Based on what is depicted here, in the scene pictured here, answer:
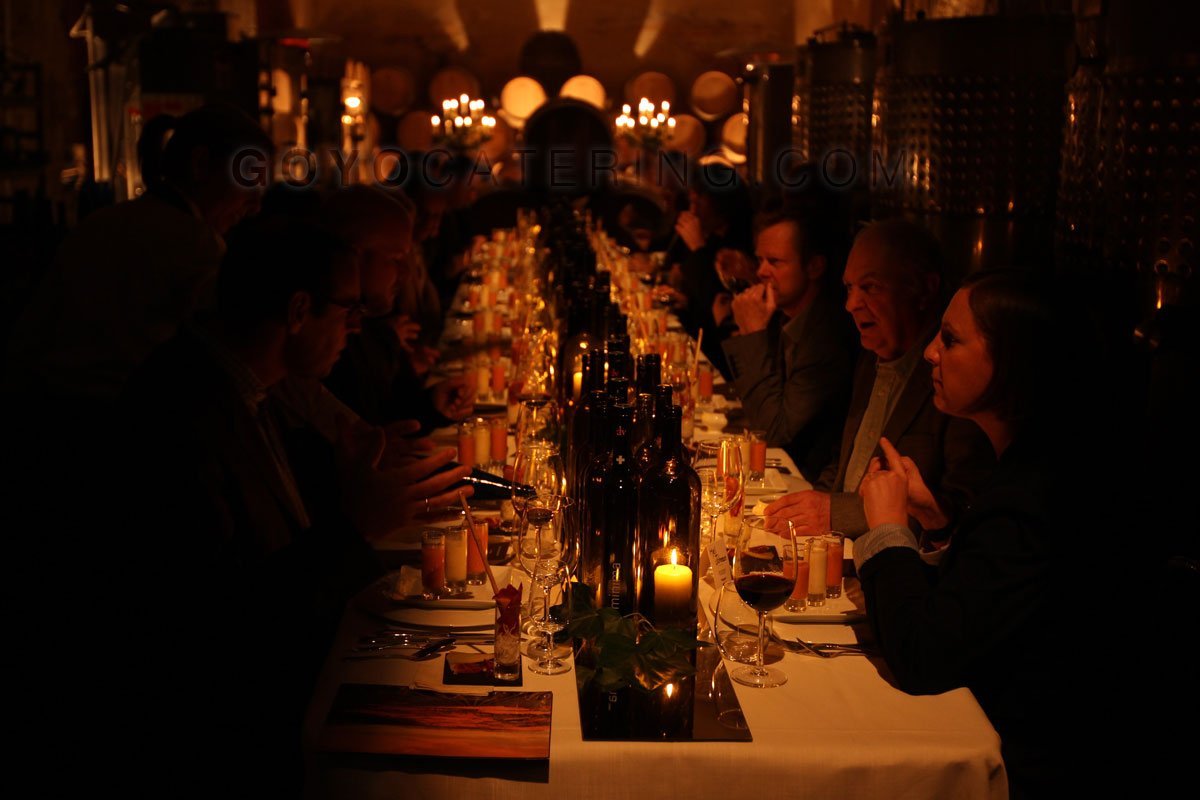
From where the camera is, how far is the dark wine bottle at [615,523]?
1991 millimetres

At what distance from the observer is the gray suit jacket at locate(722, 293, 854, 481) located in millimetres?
3889

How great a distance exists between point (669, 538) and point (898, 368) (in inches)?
50.4

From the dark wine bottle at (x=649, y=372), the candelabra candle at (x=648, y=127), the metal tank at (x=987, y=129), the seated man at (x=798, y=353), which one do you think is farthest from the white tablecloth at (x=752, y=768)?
the candelabra candle at (x=648, y=127)

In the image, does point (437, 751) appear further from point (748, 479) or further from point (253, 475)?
point (748, 479)

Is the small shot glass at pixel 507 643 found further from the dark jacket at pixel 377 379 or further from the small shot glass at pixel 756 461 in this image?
the dark jacket at pixel 377 379

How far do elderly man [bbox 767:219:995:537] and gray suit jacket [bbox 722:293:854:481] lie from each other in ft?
1.44

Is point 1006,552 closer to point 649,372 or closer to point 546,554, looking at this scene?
point 546,554

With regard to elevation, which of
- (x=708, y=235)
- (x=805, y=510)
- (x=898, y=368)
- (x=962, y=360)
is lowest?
(x=805, y=510)

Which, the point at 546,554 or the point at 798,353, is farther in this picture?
the point at 798,353

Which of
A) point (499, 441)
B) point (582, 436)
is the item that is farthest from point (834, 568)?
point (499, 441)

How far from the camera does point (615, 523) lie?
2.02m

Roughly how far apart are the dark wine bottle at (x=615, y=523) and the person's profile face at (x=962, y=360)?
1.83 ft

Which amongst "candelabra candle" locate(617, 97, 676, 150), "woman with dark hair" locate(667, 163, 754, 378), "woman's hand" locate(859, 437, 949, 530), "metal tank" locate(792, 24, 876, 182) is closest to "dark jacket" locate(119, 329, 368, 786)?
"woman's hand" locate(859, 437, 949, 530)

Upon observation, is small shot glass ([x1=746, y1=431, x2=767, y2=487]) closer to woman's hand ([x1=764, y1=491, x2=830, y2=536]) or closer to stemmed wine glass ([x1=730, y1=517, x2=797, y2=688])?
woman's hand ([x1=764, y1=491, x2=830, y2=536])
